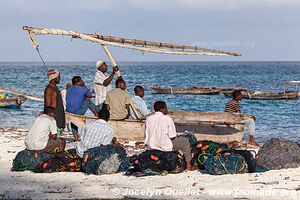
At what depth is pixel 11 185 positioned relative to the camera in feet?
29.0

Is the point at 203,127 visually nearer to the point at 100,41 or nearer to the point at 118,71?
the point at 118,71

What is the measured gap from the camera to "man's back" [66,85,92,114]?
13625 millimetres

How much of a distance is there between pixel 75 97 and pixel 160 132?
14.8 ft

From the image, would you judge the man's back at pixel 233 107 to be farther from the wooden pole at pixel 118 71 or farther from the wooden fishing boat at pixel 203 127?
the wooden pole at pixel 118 71

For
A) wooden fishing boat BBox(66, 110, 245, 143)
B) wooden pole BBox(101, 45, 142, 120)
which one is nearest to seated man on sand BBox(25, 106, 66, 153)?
wooden pole BBox(101, 45, 142, 120)

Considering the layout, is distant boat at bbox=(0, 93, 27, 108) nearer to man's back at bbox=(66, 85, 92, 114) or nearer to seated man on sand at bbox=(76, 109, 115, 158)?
man's back at bbox=(66, 85, 92, 114)

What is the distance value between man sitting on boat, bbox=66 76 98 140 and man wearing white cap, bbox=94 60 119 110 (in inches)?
10.3

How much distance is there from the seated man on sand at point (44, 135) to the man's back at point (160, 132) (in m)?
1.79

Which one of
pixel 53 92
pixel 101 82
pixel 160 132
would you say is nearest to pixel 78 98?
pixel 101 82

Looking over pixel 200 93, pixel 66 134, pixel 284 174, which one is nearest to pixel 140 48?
pixel 66 134

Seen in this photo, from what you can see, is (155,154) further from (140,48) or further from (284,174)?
(140,48)

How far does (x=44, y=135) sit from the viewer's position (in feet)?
33.6

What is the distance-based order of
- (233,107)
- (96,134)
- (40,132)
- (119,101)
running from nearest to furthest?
(96,134) → (40,132) → (119,101) → (233,107)

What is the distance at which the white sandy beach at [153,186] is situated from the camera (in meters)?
8.00
